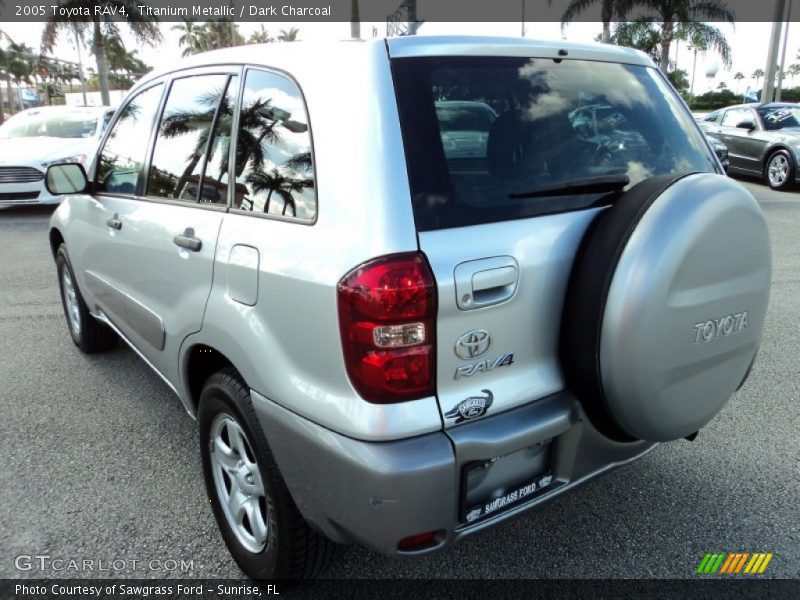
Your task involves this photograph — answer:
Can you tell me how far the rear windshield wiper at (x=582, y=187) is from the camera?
1914 millimetres

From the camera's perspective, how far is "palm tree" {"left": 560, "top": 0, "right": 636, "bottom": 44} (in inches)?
835

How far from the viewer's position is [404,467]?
162cm

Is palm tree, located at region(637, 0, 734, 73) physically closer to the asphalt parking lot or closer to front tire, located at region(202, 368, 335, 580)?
the asphalt parking lot

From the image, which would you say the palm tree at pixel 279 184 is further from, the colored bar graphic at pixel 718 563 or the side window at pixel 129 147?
the colored bar graphic at pixel 718 563

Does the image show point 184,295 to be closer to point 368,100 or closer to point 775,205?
point 368,100

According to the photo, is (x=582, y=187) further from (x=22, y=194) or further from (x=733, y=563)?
(x=22, y=194)

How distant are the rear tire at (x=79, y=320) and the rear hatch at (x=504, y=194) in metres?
3.13

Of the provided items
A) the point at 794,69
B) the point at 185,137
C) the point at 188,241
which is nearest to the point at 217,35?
the point at 185,137

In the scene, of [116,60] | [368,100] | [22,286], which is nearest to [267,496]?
[368,100]

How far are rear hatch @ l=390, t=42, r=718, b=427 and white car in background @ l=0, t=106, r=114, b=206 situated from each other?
8.28 meters

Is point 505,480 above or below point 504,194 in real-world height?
below

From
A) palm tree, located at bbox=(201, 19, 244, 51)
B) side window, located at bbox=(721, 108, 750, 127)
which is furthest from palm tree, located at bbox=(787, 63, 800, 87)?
side window, located at bbox=(721, 108, 750, 127)

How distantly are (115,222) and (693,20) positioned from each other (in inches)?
890

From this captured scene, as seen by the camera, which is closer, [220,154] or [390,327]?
[390,327]
